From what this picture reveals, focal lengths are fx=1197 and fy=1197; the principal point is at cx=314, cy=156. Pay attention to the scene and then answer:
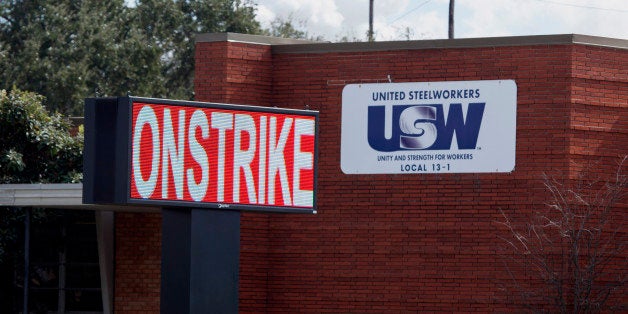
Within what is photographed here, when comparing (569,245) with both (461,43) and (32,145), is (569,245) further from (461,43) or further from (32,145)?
(32,145)

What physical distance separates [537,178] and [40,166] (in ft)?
32.9

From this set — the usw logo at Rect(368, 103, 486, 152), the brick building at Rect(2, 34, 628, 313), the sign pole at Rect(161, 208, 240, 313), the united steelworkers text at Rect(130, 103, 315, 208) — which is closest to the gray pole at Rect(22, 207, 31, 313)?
the brick building at Rect(2, 34, 628, 313)

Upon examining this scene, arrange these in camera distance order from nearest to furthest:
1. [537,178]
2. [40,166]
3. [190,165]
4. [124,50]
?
[190,165]
[537,178]
[40,166]
[124,50]

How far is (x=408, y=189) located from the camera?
1997 cm

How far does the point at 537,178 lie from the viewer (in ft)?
63.6

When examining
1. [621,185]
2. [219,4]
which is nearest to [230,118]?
[621,185]

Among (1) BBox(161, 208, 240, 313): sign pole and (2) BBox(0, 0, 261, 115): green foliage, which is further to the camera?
(2) BBox(0, 0, 261, 115): green foliage

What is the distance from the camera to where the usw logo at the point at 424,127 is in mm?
19719

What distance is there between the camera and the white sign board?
1962 cm

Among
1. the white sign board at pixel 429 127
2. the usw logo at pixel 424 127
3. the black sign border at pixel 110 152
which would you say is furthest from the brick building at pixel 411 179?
the black sign border at pixel 110 152

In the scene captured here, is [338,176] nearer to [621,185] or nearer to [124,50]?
[621,185]

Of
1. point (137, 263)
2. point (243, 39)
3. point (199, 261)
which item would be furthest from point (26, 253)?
point (199, 261)

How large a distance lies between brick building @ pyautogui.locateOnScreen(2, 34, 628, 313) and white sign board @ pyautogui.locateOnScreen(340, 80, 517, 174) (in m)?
0.15

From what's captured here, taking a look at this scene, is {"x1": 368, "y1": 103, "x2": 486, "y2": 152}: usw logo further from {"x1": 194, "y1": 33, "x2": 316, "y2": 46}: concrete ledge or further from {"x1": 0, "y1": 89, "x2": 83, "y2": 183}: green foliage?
{"x1": 0, "y1": 89, "x2": 83, "y2": 183}: green foliage
